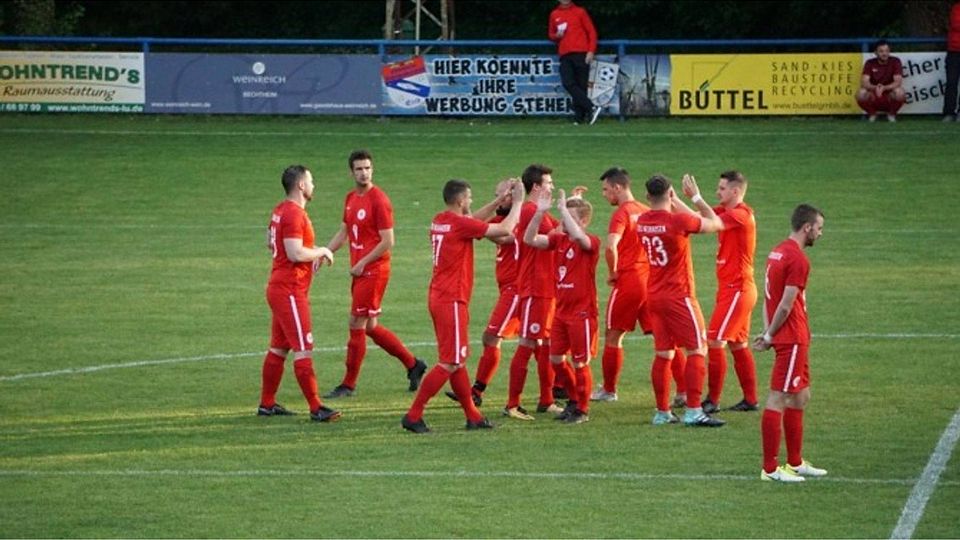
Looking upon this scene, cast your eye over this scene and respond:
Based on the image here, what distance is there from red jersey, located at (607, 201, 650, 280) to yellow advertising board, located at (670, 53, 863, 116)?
18.7 meters

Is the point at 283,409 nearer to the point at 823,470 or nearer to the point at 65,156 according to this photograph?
the point at 823,470

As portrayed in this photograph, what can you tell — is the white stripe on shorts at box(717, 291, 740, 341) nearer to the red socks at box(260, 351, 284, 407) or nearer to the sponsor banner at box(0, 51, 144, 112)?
the red socks at box(260, 351, 284, 407)

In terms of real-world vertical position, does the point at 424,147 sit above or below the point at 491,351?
above

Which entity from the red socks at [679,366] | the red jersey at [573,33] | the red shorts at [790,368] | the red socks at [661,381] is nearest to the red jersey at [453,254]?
the red socks at [661,381]


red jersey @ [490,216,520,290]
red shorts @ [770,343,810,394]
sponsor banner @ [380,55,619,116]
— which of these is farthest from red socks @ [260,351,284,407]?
sponsor banner @ [380,55,619,116]

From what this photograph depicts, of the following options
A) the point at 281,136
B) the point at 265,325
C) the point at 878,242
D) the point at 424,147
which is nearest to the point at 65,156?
the point at 281,136

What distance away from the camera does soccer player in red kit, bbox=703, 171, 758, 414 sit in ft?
47.8

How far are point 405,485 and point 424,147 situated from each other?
62.3 ft

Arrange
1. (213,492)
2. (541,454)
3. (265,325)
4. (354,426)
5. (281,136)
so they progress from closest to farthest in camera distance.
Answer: (213,492) < (541,454) < (354,426) < (265,325) < (281,136)

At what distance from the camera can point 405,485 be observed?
12469 millimetres

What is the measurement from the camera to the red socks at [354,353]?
15688 millimetres

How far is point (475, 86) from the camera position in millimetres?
33938

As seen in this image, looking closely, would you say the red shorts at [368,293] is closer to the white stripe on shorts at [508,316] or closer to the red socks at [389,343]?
the red socks at [389,343]

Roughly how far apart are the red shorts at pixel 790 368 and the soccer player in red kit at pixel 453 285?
8.93 ft
